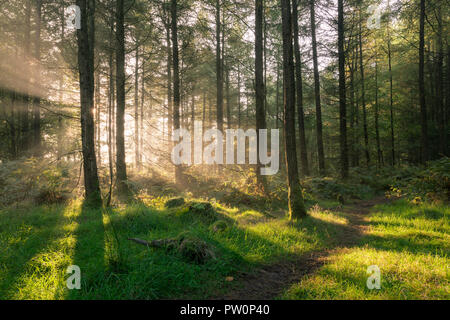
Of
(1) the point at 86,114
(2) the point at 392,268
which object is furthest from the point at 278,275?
(1) the point at 86,114

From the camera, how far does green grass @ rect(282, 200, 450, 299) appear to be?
2859 millimetres

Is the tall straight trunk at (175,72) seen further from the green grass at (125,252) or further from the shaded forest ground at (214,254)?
the green grass at (125,252)

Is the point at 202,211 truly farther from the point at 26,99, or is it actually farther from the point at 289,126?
the point at 26,99

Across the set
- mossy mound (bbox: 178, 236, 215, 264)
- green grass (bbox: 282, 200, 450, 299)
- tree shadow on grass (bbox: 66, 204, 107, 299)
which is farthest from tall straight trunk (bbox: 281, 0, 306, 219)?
tree shadow on grass (bbox: 66, 204, 107, 299)

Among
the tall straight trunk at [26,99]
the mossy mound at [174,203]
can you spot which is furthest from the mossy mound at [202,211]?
the tall straight trunk at [26,99]

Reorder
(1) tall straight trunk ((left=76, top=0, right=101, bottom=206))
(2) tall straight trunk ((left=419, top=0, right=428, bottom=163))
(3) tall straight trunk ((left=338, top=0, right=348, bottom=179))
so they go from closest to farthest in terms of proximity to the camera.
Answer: (1) tall straight trunk ((left=76, top=0, right=101, bottom=206)), (2) tall straight trunk ((left=419, top=0, right=428, bottom=163)), (3) tall straight trunk ((left=338, top=0, right=348, bottom=179))

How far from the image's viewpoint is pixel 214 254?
3.88 m

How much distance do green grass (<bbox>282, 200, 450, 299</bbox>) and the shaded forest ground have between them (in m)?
0.02

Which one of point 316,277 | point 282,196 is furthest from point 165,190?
point 316,277

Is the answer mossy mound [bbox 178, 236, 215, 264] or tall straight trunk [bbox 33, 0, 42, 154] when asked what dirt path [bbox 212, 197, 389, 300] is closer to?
mossy mound [bbox 178, 236, 215, 264]

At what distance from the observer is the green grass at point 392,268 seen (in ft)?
9.38

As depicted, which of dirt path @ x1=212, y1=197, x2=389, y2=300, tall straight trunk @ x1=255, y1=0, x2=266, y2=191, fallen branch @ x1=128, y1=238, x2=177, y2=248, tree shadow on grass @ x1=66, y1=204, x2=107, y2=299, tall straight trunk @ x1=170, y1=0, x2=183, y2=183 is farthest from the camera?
tall straight trunk @ x1=170, y1=0, x2=183, y2=183

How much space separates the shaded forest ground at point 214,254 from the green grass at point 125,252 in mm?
17

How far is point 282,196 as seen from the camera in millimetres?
10344
